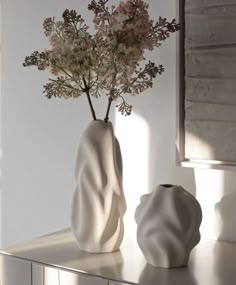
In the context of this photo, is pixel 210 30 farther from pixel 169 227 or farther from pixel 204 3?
pixel 169 227

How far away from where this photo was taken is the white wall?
1.79 meters

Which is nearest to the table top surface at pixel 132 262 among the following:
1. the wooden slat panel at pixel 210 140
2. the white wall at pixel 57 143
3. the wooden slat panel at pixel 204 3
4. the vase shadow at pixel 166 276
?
the vase shadow at pixel 166 276

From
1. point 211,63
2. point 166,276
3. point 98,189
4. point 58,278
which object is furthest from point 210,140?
point 58,278

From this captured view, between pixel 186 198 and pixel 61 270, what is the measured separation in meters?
0.38

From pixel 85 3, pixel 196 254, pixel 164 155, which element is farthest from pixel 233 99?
pixel 85 3

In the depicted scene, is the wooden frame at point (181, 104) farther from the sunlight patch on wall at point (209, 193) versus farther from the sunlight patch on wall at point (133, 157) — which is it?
the sunlight patch on wall at point (133, 157)

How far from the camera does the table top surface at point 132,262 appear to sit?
1390mm

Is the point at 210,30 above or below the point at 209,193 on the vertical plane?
above

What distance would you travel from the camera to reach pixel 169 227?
1.43 m

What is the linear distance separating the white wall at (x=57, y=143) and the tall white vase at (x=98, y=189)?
26 cm

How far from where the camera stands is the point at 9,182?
7.64 ft

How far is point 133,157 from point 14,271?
58 centimetres

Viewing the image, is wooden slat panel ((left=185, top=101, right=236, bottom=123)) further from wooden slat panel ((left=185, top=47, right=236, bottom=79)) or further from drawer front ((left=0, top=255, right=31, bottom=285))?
drawer front ((left=0, top=255, right=31, bottom=285))

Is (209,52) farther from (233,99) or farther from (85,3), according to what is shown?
(85,3)
